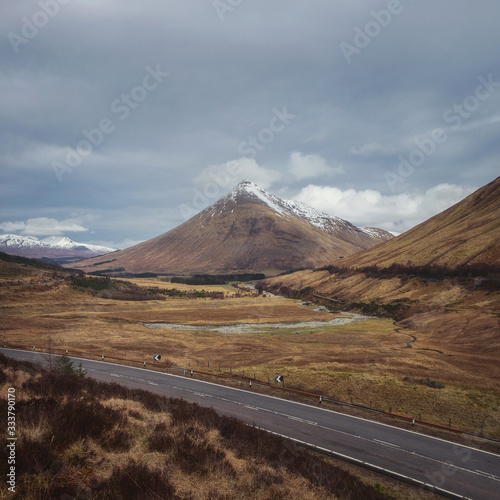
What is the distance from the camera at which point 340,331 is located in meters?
78.9

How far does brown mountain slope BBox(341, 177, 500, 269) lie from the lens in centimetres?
10456

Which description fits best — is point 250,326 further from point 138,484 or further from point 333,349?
point 138,484

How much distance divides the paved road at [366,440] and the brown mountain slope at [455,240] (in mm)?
92927

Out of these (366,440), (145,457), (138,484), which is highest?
(138,484)

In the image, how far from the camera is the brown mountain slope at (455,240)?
104562 mm

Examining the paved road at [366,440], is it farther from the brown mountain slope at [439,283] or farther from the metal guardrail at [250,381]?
the brown mountain slope at [439,283]

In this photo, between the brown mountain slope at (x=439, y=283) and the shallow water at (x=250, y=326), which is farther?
the shallow water at (x=250, y=326)

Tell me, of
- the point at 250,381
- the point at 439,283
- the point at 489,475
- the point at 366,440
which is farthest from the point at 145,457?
the point at 439,283

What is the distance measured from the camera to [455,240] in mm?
122375

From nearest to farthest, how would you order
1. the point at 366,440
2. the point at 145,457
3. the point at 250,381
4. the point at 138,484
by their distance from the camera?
the point at 138,484 → the point at 145,457 → the point at 366,440 → the point at 250,381

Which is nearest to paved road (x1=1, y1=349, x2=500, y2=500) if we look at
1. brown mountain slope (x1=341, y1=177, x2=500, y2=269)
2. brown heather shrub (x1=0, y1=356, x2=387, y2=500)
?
brown heather shrub (x1=0, y1=356, x2=387, y2=500)

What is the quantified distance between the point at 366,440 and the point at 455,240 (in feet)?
416

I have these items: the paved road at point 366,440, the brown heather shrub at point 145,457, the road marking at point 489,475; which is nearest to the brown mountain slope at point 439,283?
the paved road at point 366,440

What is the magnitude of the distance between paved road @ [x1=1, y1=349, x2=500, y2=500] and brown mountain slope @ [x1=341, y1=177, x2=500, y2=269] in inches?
3659
